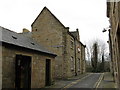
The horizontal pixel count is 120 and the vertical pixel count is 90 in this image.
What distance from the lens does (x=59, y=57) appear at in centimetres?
2189

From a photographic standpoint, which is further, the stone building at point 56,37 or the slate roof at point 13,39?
the stone building at point 56,37

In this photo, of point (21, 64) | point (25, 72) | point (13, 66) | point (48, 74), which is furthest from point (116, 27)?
point (48, 74)

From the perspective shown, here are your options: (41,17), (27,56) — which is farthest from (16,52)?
(41,17)

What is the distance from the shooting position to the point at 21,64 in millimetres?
11234

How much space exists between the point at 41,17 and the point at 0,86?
53.4 feet

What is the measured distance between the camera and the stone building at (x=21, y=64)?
8930 millimetres

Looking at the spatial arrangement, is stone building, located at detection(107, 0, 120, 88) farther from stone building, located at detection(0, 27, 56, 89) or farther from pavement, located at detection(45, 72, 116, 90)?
stone building, located at detection(0, 27, 56, 89)

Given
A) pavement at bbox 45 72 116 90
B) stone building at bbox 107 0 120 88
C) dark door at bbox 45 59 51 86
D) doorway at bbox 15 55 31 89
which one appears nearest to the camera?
stone building at bbox 107 0 120 88

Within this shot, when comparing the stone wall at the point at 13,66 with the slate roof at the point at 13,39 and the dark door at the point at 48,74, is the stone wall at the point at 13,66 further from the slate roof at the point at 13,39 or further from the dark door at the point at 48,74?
the dark door at the point at 48,74

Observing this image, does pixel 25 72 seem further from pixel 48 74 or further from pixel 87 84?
pixel 87 84

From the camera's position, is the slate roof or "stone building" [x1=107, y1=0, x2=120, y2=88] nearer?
"stone building" [x1=107, y1=0, x2=120, y2=88]

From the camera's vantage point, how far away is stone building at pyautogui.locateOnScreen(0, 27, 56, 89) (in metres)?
8.93

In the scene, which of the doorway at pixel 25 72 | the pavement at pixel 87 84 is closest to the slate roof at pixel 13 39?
the doorway at pixel 25 72

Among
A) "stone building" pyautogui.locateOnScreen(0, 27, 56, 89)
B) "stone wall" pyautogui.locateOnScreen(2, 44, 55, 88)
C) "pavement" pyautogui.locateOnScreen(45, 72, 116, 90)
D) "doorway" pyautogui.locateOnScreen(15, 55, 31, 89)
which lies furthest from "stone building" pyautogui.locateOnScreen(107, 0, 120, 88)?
"doorway" pyautogui.locateOnScreen(15, 55, 31, 89)
